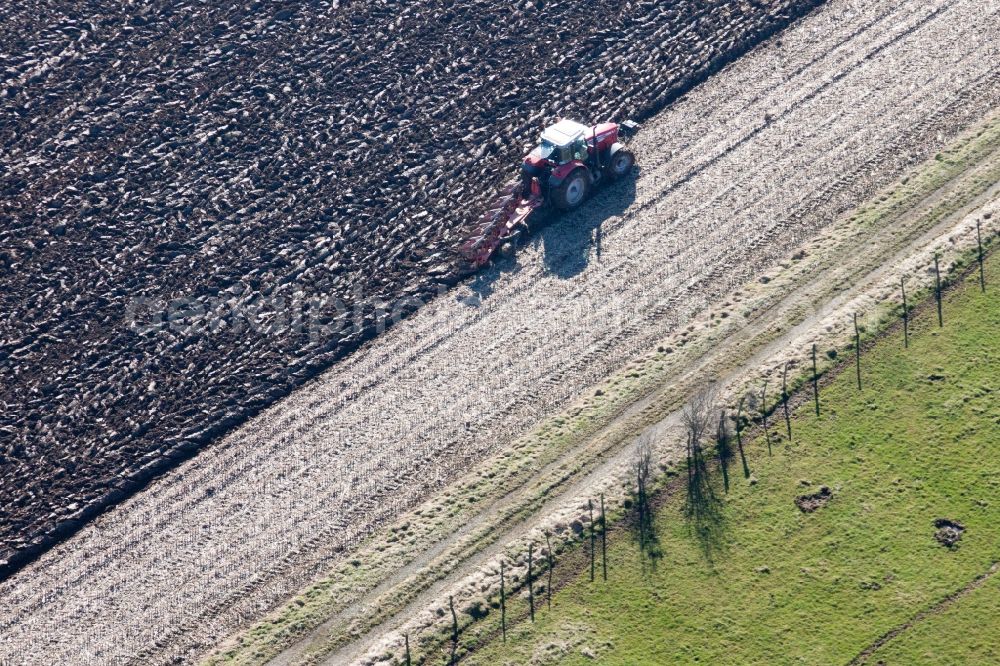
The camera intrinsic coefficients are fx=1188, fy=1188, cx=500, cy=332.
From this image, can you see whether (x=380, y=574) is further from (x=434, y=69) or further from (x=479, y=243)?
(x=434, y=69)

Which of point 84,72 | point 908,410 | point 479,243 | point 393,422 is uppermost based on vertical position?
point 84,72

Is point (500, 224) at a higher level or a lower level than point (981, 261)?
higher

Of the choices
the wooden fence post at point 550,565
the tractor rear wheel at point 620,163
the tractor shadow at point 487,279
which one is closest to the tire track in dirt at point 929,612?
the wooden fence post at point 550,565

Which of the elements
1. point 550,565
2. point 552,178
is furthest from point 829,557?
point 552,178

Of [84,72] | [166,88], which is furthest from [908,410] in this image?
[84,72]

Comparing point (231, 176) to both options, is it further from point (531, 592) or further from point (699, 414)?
point (531, 592)

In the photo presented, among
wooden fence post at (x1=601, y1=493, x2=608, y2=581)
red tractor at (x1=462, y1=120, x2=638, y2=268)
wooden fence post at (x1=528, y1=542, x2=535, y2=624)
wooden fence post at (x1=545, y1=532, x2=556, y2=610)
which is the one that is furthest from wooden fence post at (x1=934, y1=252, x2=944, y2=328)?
wooden fence post at (x1=528, y1=542, x2=535, y2=624)
